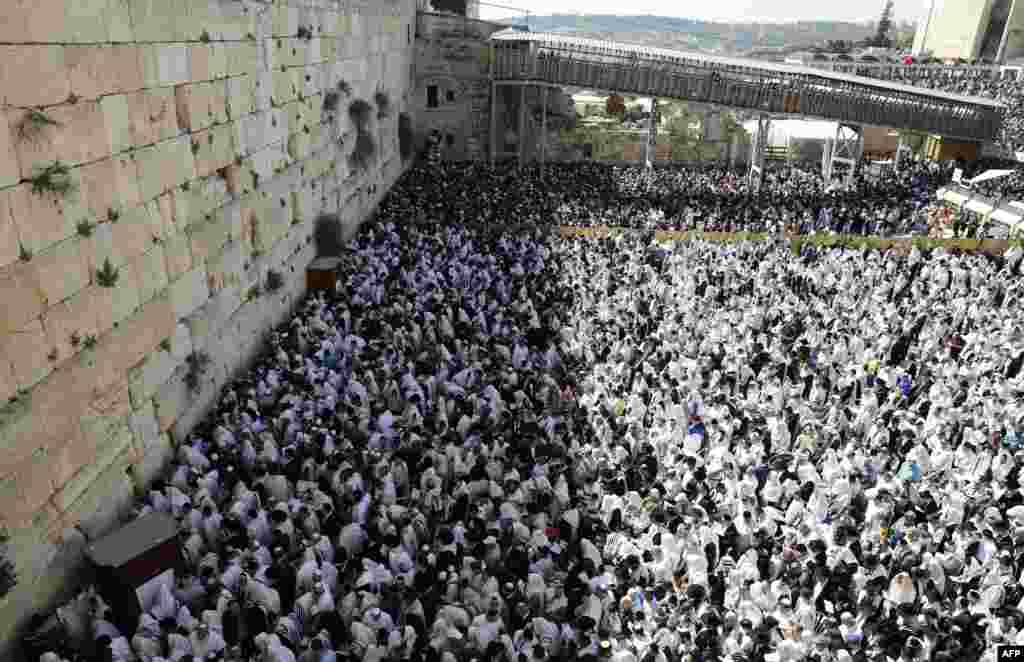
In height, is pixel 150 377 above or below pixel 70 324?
below

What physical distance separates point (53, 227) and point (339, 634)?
4.34 meters

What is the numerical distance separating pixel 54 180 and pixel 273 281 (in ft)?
18.7

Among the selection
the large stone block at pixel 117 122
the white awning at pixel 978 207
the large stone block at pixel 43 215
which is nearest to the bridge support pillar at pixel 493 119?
the white awning at pixel 978 207

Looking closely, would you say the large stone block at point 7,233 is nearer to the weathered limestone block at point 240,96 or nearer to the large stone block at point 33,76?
the large stone block at point 33,76

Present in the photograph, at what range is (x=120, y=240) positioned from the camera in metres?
7.05

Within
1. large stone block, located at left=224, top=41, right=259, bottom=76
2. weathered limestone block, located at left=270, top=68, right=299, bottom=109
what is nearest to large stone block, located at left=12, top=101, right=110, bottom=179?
large stone block, located at left=224, top=41, right=259, bottom=76

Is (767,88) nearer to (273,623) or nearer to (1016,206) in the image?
(1016,206)

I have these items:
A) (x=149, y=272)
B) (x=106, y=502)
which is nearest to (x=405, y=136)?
(x=149, y=272)

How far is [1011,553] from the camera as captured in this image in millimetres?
6309

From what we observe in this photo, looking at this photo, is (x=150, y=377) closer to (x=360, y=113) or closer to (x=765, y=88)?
(x=360, y=113)

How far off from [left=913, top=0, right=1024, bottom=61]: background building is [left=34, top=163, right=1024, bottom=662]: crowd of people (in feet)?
117

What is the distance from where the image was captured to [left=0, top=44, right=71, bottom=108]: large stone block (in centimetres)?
540

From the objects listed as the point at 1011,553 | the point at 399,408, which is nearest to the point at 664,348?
the point at 399,408

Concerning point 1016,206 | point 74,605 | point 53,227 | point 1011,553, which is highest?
point 53,227
